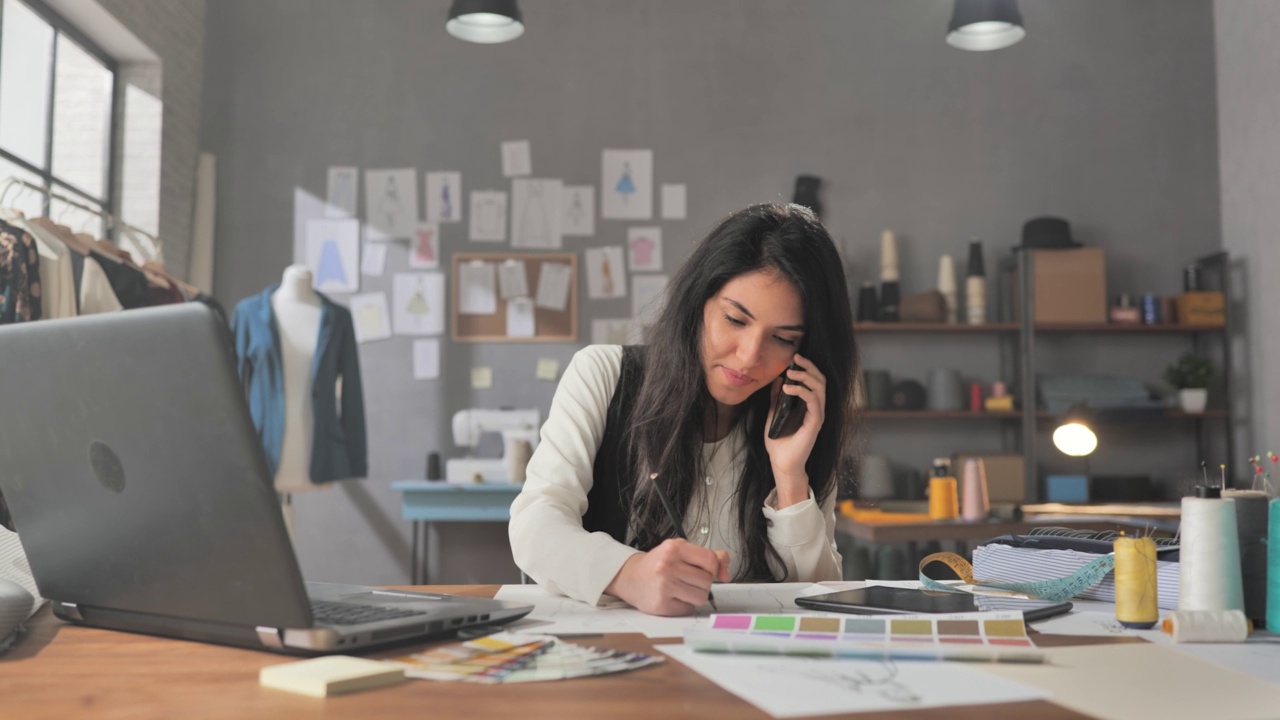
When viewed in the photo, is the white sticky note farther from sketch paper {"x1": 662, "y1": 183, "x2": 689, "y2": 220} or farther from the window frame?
the window frame

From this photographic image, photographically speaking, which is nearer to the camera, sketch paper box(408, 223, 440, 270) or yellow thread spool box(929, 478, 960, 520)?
yellow thread spool box(929, 478, 960, 520)

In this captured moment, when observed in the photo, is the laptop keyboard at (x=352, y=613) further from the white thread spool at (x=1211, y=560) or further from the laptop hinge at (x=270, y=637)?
the white thread spool at (x=1211, y=560)

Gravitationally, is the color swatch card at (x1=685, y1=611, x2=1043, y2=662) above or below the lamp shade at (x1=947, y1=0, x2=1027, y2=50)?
below

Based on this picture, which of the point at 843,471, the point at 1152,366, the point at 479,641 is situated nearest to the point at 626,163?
the point at 1152,366

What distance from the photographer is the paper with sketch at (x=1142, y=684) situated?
2.65 feet

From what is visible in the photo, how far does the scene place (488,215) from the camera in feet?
17.2

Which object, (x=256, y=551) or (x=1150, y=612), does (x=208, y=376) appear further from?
(x=1150, y=612)

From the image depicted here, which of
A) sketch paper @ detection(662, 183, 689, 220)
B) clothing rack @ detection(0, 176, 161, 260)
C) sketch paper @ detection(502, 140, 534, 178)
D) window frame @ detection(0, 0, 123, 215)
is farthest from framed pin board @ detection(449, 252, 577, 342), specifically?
window frame @ detection(0, 0, 123, 215)

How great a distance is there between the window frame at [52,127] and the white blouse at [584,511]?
297cm

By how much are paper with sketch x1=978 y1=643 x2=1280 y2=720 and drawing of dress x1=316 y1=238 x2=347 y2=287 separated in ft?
15.1

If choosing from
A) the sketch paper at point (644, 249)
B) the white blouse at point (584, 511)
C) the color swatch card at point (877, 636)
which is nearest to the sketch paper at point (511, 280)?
the sketch paper at point (644, 249)

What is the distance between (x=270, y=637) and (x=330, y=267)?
4.44 meters

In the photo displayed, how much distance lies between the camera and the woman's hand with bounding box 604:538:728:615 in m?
1.25

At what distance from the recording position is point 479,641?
1047 mm
